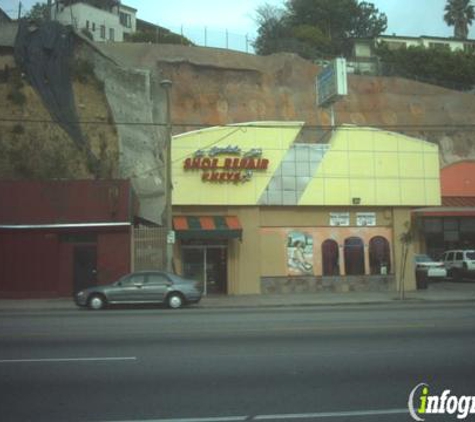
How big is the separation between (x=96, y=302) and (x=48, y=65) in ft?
68.3

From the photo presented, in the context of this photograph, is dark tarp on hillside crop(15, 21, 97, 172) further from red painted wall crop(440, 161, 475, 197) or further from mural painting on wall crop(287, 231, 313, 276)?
red painted wall crop(440, 161, 475, 197)

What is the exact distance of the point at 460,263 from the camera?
125ft

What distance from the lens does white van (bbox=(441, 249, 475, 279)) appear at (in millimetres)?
37500

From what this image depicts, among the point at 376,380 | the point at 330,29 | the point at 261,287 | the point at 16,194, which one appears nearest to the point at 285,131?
the point at 261,287

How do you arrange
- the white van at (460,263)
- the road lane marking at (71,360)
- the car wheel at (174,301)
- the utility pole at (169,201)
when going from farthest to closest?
the white van at (460,263) → the utility pole at (169,201) → the car wheel at (174,301) → the road lane marking at (71,360)

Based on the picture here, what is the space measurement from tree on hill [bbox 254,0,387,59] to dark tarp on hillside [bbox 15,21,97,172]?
112ft

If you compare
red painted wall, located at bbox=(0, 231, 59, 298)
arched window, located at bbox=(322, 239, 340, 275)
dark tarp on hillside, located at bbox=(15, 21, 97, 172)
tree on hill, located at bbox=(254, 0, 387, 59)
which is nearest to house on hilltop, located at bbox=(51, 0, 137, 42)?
tree on hill, located at bbox=(254, 0, 387, 59)

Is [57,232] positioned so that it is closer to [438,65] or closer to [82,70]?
[82,70]

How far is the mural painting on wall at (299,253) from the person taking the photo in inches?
1154

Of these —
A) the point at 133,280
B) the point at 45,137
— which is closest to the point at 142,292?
the point at 133,280

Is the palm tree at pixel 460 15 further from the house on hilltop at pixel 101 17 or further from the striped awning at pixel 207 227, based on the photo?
the striped awning at pixel 207 227

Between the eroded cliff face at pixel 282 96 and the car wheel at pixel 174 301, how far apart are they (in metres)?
30.3

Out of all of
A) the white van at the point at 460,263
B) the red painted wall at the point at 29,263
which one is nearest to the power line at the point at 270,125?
the red painted wall at the point at 29,263

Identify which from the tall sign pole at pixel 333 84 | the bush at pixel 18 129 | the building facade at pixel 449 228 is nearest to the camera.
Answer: the tall sign pole at pixel 333 84
